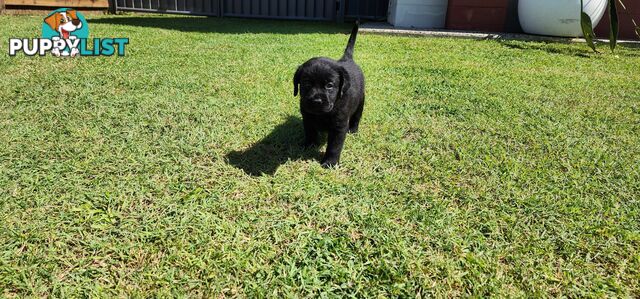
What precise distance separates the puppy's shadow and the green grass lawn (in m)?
0.02

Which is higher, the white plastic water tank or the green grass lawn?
the white plastic water tank

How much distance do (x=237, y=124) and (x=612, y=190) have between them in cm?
290

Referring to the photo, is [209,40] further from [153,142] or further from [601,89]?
[601,89]

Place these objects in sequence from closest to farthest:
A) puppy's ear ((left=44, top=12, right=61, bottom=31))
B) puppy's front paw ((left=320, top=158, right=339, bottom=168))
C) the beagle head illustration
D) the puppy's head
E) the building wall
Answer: the puppy's head < puppy's front paw ((left=320, top=158, right=339, bottom=168)) < the beagle head illustration < puppy's ear ((left=44, top=12, right=61, bottom=31)) < the building wall

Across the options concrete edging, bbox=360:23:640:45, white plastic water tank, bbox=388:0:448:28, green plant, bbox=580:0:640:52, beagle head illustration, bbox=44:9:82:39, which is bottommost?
beagle head illustration, bbox=44:9:82:39

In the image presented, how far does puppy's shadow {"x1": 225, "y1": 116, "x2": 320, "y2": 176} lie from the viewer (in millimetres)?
2857

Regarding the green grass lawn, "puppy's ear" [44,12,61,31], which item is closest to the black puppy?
the green grass lawn

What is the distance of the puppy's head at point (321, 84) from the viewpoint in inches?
103

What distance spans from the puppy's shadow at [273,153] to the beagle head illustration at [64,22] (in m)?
6.14

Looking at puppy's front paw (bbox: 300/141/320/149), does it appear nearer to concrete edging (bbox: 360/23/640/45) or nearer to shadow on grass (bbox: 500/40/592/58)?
shadow on grass (bbox: 500/40/592/58)

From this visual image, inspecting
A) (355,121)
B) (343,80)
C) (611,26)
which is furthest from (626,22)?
(611,26)

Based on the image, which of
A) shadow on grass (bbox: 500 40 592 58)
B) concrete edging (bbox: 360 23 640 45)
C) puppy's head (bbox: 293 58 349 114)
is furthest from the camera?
concrete edging (bbox: 360 23 640 45)

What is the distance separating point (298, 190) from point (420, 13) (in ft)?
29.3

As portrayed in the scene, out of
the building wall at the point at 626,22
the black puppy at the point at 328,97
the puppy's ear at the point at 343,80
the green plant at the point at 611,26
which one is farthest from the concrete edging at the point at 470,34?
the green plant at the point at 611,26
